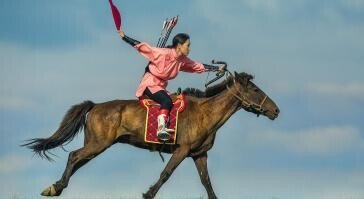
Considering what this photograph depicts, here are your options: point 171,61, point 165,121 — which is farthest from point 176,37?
point 165,121

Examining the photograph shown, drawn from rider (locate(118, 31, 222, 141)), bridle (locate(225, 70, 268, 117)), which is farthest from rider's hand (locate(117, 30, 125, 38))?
bridle (locate(225, 70, 268, 117))

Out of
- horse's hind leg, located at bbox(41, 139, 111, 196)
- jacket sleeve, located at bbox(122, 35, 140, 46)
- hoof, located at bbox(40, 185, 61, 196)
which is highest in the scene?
jacket sleeve, located at bbox(122, 35, 140, 46)

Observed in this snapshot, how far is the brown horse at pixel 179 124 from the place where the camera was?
1688 cm

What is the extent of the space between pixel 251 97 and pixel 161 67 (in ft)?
6.53

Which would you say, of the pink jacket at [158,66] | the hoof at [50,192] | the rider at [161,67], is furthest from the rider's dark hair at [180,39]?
the hoof at [50,192]

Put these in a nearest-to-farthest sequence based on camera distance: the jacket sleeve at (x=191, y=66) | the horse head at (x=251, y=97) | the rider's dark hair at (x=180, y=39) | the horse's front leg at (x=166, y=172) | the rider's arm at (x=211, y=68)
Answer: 1. the horse's front leg at (x=166, y=172)
2. the rider's dark hair at (x=180, y=39)
3. the jacket sleeve at (x=191, y=66)
4. the horse head at (x=251, y=97)
5. the rider's arm at (x=211, y=68)

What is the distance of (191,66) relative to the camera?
57.3ft

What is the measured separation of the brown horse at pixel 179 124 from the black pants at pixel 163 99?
1.03ft

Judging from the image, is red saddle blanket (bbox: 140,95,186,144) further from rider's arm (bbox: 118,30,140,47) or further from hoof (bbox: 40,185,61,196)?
hoof (bbox: 40,185,61,196)

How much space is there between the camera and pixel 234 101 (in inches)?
693

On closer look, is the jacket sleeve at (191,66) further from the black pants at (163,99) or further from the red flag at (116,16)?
the red flag at (116,16)

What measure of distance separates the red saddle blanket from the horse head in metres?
1.27

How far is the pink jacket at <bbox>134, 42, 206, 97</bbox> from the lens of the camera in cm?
1688

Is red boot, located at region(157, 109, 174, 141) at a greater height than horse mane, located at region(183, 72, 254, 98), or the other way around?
horse mane, located at region(183, 72, 254, 98)
